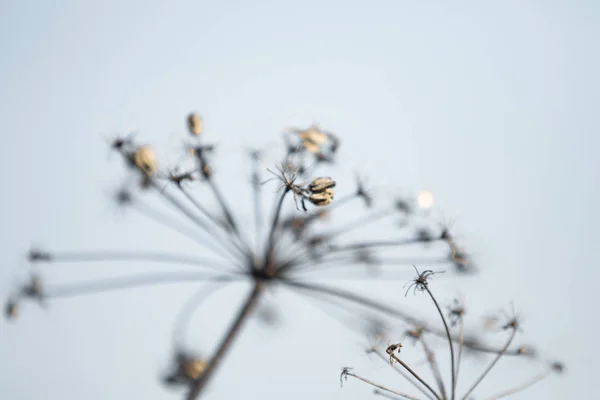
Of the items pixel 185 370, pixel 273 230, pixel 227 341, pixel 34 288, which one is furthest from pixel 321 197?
Result: pixel 34 288

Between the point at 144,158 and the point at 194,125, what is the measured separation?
86 centimetres

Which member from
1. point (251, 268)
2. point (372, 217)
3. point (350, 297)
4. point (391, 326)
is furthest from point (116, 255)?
point (391, 326)

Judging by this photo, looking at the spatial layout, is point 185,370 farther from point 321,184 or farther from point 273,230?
point 321,184

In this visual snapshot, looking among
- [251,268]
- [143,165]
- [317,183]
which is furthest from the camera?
[251,268]

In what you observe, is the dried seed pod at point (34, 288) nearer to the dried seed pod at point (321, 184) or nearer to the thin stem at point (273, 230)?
the thin stem at point (273, 230)

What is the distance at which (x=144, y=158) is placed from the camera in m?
5.98

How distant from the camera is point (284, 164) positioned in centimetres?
457

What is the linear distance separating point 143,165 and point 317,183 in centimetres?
297

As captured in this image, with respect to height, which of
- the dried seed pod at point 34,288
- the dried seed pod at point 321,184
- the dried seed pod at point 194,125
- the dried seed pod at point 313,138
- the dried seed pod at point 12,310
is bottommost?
the dried seed pod at point 12,310

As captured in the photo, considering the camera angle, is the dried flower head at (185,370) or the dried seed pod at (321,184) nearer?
the dried seed pod at (321,184)

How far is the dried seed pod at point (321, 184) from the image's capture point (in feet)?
14.3

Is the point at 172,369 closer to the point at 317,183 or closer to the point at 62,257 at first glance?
the point at 62,257

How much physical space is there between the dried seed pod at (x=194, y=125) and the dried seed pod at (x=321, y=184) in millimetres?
2503

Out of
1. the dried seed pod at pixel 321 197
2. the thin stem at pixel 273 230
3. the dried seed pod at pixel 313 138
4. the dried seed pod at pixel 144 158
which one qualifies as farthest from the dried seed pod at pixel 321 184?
the dried seed pod at pixel 144 158
